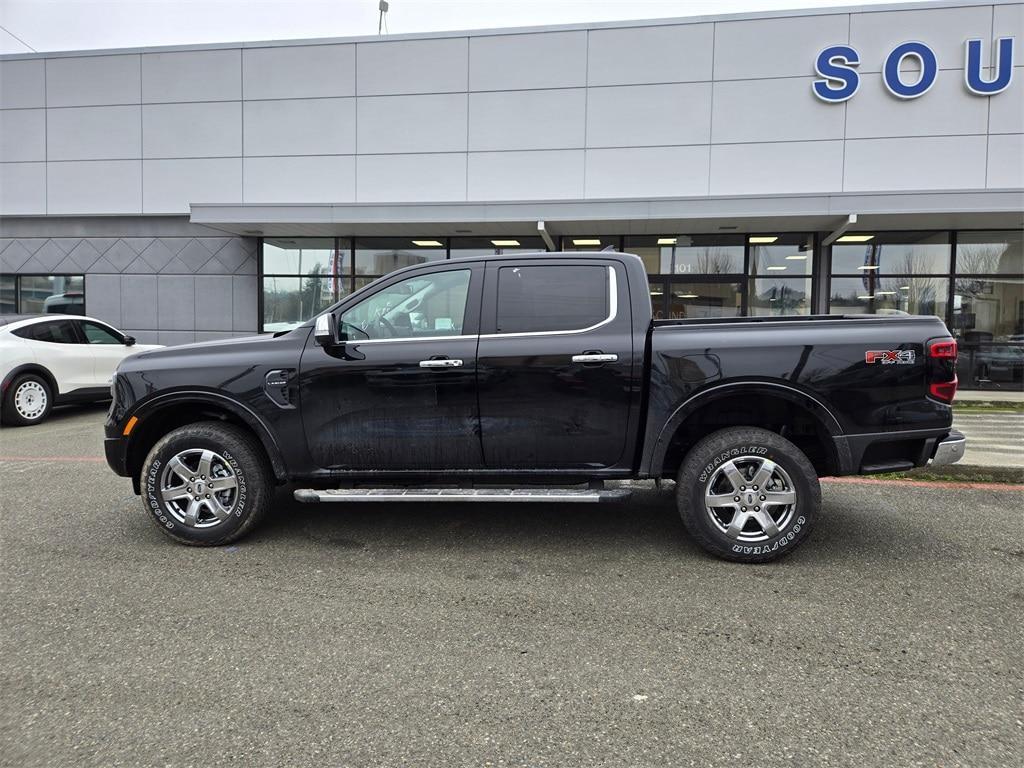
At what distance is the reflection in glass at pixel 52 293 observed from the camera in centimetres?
1595

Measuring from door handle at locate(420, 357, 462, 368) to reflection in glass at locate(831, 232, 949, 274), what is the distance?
1192 cm

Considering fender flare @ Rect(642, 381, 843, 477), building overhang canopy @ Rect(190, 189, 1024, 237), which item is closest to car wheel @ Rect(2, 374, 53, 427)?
building overhang canopy @ Rect(190, 189, 1024, 237)

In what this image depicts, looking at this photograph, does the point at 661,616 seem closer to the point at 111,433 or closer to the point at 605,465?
the point at 605,465

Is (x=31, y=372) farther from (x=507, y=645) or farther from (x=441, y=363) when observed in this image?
(x=507, y=645)

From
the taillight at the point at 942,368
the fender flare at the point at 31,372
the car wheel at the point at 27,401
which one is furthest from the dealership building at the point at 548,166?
the taillight at the point at 942,368

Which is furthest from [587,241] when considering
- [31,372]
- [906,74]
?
[31,372]

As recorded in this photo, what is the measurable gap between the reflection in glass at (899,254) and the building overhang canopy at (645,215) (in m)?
0.42

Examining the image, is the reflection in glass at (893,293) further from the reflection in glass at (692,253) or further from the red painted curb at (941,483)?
the red painted curb at (941,483)

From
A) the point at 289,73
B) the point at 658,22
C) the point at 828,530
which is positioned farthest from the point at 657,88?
the point at 828,530

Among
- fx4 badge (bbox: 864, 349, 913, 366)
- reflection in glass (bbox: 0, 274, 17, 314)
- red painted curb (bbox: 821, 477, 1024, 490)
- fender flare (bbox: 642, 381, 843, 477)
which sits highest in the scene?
reflection in glass (bbox: 0, 274, 17, 314)

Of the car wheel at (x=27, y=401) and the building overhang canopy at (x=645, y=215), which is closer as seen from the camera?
the car wheel at (x=27, y=401)

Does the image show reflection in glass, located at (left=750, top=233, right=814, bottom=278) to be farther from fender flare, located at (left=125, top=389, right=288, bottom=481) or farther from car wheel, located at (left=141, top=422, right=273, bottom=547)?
car wheel, located at (left=141, top=422, right=273, bottom=547)

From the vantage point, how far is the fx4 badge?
13.5ft

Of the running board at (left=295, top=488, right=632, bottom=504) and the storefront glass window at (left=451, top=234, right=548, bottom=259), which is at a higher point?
the storefront glass window at (left=451, top=234, right=548, bottom=259)
